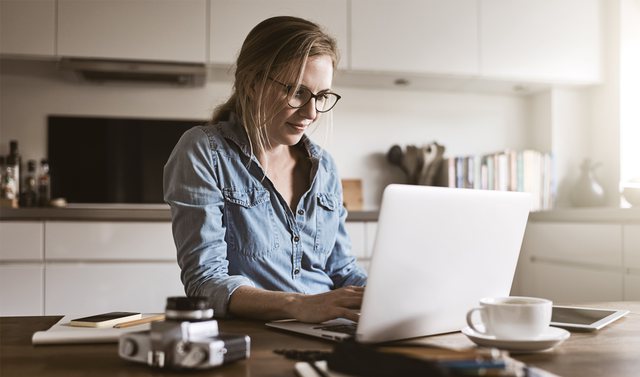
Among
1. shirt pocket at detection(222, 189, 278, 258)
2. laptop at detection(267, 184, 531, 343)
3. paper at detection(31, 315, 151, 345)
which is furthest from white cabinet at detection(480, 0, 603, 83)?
paper at detection(31, 315, 151, 345)

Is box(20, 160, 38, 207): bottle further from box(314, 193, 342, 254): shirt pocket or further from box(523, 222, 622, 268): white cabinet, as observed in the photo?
box(523, 222, 622, 268): white cabinet

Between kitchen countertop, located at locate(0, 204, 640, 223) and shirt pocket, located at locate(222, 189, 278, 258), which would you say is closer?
shirt pocket, located at locate(222, 189, 278, 258)

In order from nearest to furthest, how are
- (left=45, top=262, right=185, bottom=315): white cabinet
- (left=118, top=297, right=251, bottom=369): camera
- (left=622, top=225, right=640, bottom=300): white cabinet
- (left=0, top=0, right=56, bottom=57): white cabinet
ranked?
1. (left=118, top=297, right=251, bottom=369): camera
2. (left=622, top=225, right=640, bottom=300): white cabinet
3. (left=45, top=262, right=185, bottom=315): white cabinet
4. (left=0, top=0, right=56, bottom=57): white cabinet

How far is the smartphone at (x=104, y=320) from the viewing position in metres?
0.97

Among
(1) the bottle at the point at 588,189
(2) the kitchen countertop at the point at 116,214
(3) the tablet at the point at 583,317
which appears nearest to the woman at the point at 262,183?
(3) the tablet at the point at 583,317

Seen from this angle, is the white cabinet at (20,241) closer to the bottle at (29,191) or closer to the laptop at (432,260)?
the bottle at (29,191)

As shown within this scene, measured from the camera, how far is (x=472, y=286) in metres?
→ 0.97

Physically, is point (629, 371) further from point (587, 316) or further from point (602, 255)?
point (602, 255)

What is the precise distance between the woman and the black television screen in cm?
192

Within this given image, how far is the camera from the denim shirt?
1.24 metres

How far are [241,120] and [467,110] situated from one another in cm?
259

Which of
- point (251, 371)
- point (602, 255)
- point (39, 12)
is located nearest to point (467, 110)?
point (602, 255)

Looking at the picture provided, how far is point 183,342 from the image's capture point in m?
0.73

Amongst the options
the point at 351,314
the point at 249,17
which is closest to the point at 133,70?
the point at 249,17
